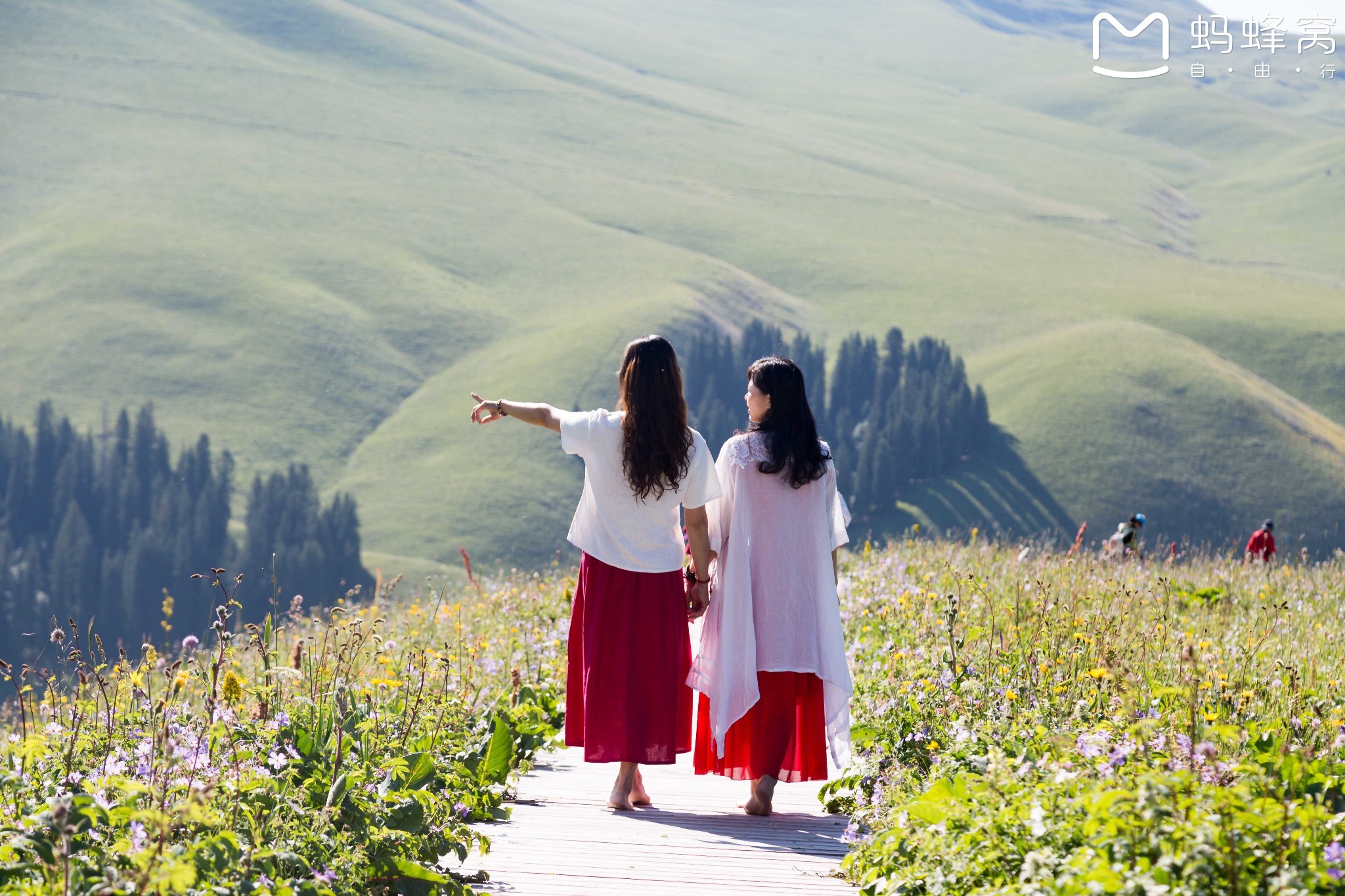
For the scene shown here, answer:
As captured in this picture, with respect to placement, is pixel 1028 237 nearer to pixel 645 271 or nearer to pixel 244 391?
pixel 645 271

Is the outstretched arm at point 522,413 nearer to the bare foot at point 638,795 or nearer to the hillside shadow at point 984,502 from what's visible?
the bare foot at point 638,795

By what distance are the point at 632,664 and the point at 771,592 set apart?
84 centimetres

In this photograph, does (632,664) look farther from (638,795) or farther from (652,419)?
(652,419)

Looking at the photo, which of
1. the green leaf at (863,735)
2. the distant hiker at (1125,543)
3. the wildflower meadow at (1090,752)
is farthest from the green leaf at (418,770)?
the distant hiker at (1125,543)

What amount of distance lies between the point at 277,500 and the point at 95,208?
5874 cm

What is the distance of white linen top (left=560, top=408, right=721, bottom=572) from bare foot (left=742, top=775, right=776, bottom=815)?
1203 mm

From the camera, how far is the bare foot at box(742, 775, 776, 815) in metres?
6.61

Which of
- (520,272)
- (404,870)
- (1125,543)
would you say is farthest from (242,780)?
(520,272)

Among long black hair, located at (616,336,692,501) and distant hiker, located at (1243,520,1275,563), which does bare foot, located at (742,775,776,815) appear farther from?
distant hiker, located at (1243,520,1275,563)

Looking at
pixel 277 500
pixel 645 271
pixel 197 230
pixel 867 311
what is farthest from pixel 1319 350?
Answer: pixel 197 230

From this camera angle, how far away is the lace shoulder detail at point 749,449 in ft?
22.5

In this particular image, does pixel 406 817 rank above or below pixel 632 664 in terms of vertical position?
below

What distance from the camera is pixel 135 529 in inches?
3757

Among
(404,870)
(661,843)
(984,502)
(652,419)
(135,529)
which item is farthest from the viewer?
(984,502)
